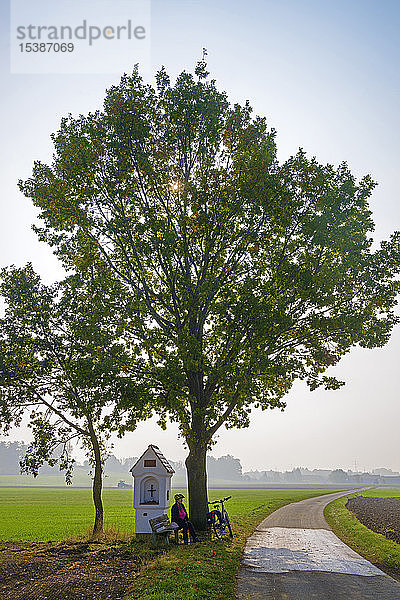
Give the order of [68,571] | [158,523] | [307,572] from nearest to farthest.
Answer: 1. [307,572]
2. [68,571]
3. [158,523]

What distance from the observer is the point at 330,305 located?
2011 centimetres

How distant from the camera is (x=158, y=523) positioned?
17.8 metres

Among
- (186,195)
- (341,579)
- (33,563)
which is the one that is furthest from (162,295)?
(341,579)

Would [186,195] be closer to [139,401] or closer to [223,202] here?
[223,202]

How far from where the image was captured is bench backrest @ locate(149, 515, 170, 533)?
56.6ft

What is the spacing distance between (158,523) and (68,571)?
4.88m

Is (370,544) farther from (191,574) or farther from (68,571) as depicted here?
(68,571)

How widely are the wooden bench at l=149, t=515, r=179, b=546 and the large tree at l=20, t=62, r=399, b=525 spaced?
2.43 m

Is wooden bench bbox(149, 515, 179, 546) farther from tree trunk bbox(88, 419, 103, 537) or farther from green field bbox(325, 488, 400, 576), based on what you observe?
green field bbox(325, 488, 400, 576)

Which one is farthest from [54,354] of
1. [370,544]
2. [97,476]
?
[370,544]

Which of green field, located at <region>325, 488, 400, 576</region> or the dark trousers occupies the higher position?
the dark trousers

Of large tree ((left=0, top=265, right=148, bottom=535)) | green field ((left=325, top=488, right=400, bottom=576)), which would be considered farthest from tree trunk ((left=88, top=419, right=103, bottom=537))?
green field ((left=325, top=488, right=400, bottom=576))

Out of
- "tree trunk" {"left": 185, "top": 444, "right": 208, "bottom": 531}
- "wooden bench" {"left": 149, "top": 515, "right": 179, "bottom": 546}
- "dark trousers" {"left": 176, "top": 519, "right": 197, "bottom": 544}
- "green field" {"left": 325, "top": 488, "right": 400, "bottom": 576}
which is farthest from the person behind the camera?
"tree trunk" {"left": 185, "top": 444, "right": 208, "bottom": 531}

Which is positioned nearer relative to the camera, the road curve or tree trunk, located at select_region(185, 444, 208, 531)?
the road curve
